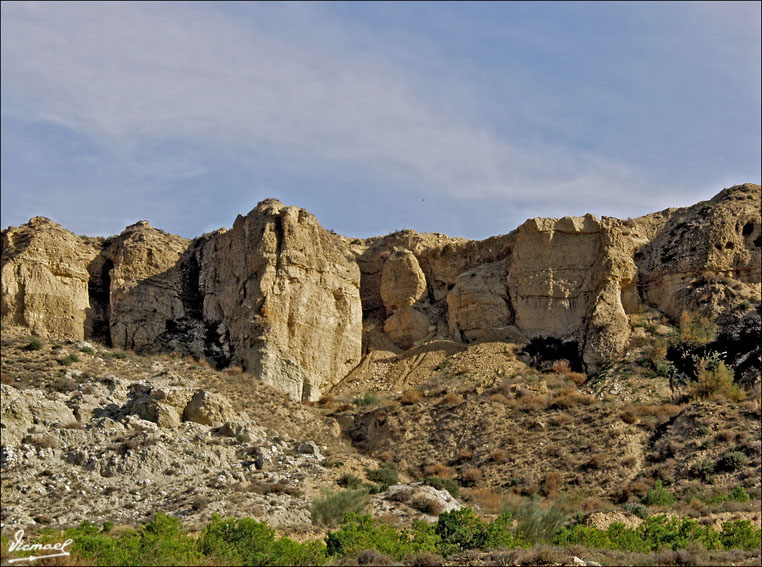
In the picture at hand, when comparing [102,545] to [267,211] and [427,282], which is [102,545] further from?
[427,282]

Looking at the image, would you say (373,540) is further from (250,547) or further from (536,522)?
(536,522)

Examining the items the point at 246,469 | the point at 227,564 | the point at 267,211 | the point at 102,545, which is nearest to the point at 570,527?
the point at 246,469

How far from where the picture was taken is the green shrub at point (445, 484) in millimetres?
29141

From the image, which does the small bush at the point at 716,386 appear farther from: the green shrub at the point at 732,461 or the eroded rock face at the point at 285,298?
the eroded rock face at the point at 285,298

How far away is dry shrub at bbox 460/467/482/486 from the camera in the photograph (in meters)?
31.5

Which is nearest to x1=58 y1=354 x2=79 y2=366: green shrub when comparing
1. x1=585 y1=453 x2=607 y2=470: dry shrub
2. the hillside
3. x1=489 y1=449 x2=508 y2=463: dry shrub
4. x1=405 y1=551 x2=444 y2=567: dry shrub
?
the hillside

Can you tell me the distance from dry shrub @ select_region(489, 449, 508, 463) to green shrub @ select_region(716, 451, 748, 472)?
21.7 feet

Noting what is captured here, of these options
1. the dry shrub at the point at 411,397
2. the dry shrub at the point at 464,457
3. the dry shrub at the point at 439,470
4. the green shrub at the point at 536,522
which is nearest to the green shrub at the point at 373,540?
the green shrub at the point at 536,522

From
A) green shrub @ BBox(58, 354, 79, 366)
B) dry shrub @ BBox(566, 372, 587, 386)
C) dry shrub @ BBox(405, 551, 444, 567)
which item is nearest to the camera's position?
dry shrub @ BBox(405, 551, 444, 567)

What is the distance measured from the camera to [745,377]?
114 feet

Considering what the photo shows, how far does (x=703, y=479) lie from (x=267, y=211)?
20162 mm

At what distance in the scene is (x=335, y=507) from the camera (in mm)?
23922

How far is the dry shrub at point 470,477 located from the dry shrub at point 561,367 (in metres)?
8.06

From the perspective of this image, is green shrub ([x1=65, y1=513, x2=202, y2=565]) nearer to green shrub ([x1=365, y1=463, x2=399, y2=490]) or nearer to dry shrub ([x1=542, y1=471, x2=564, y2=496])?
green shrub ([x1=365, y1=463, x2=399, y2=490])
